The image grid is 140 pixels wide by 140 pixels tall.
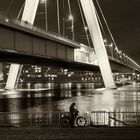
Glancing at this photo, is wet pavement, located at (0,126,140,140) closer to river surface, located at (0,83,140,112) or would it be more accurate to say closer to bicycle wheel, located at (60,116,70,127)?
bicycle wheel, located at (60,116,70,127)

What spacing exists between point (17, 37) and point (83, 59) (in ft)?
112

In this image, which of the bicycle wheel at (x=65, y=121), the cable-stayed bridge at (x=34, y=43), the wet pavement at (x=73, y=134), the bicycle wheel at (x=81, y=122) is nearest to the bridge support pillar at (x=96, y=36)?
the cable-stayed bridge at (x=34, y=43)

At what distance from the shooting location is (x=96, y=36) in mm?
53188

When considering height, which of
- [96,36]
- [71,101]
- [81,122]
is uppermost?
[96,36]

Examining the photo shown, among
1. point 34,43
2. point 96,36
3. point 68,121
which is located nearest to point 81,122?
point 68,121

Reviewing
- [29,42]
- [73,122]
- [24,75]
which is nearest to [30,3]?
[29,42]

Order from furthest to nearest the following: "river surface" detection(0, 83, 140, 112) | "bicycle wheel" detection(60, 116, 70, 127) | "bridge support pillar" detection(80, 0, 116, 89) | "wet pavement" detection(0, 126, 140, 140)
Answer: "bridge support pillar" detection(80, 0, 116, 89)
"river surface" detection(0, 83, 140, 112)
"bicycle wheel" detection(60, 116, 70, 127)
"wet pavement" detection(0, 126, 140, 140)

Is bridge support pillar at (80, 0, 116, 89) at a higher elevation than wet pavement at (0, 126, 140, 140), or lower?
higher

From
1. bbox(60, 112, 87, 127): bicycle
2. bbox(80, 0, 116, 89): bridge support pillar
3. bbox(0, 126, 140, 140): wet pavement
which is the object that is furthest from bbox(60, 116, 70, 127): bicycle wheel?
bbox(80, 0, 116, 89): bridge support pillar

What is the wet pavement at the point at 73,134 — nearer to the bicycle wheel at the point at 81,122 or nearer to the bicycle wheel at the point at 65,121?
the bicycle wheel at the point at 65,121

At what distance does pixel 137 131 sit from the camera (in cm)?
Answer: 1513

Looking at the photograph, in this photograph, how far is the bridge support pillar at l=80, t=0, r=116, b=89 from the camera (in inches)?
1989

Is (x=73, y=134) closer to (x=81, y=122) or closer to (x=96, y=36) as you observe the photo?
(x=81, y=122)

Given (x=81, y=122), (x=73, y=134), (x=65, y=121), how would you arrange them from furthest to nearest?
(x=81, y=122) < (x=65, y=121) < (x=73, y=134)
